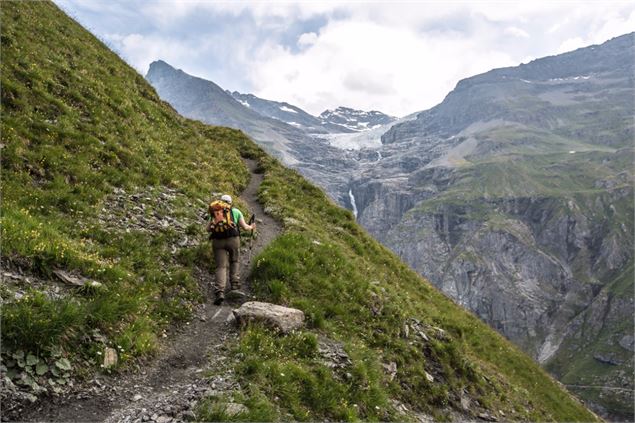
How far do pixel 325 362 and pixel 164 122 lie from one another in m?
25.3

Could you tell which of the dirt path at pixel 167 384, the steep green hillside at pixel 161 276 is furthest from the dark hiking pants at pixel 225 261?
the dirt path at pixel 167 384

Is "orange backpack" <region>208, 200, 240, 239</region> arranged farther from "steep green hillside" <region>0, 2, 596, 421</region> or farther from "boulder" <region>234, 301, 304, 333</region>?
"boulder" <region>234, 301, 304, 333</region>

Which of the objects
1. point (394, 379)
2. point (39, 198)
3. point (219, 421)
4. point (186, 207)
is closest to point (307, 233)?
point (186, 207)

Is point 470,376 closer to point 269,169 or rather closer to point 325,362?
point 325,362

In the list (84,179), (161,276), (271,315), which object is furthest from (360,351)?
(84,179)

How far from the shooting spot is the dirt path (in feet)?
32.4

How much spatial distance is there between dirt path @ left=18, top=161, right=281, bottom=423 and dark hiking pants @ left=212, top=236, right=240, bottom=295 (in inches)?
46.1

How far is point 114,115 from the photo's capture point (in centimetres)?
2650

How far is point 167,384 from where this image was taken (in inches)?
455

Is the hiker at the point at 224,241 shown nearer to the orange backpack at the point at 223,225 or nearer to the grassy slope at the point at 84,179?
the orange backpack at the point at 223,225

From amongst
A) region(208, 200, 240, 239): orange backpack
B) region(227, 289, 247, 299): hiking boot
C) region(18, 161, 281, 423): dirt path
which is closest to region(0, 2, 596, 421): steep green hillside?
region(18, 161, 281, 423): dirt path

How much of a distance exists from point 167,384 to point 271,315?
14.1ft

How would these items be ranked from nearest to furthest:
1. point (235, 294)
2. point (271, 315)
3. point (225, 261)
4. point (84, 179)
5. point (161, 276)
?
1. point (271, 315)
2. point (161, 276)
3. point (235, 294)
4. point (225, 261)
5. point (84, 179)

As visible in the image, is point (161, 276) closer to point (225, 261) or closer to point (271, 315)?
point (225, 261)
